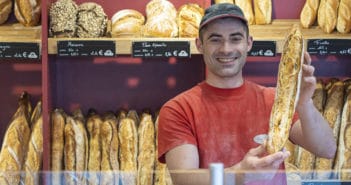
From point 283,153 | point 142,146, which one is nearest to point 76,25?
point 142,146

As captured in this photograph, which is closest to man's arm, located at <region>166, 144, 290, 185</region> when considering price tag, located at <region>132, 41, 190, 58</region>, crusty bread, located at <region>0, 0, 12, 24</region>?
price tag, located at <region>132, 41, 190, 58</region>

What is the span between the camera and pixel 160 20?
197 centimetres

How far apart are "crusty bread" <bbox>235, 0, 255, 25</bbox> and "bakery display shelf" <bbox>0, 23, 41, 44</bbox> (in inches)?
29.4

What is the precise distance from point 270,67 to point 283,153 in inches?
53.0

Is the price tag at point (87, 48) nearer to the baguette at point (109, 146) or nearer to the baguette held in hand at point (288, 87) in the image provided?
the baguette at point (109, 146)

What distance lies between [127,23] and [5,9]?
1.59 feet

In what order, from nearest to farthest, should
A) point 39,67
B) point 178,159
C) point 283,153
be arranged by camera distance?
point 283,153
point 178,159
point 39,67

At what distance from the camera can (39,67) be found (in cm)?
223

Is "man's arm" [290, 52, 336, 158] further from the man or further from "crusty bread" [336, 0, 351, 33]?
"crusty bread" [336, 0, 351, 33]

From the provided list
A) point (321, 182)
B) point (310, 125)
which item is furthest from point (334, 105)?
point (321, 182)

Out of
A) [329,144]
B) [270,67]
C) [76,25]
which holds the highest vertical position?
[76,25]

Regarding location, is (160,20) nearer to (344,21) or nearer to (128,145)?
(128,145)

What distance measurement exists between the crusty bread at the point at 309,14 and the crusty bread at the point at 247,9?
0.62 ft

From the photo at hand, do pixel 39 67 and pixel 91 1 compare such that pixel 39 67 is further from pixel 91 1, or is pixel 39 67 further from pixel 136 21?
pixel 136 21
